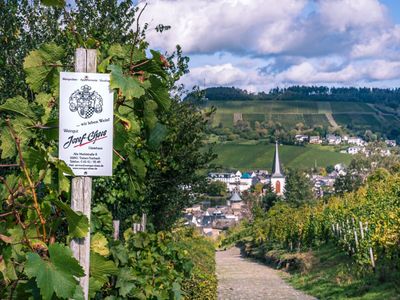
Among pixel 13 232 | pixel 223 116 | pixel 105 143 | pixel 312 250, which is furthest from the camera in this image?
pixel 223 116

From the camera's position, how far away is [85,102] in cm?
357

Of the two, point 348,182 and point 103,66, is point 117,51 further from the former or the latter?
point 348,182

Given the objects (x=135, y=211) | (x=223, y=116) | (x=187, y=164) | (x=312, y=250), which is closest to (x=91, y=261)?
(x=135, y=211)

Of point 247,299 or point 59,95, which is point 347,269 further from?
point 59,95

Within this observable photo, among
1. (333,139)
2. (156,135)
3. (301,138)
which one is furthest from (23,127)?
(333,139)

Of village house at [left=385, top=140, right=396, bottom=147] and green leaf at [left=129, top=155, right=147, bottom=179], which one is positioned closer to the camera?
green leaf at [left=129, top=155, right=147, bottom=179]

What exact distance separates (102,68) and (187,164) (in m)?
10.8

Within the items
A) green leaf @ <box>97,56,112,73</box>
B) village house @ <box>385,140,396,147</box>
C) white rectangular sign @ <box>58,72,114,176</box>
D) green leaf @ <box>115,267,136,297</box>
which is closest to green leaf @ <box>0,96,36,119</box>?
white rectangular sign @ <box>58,72,114,176</box>

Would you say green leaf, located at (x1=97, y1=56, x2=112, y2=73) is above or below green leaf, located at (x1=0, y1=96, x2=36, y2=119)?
above

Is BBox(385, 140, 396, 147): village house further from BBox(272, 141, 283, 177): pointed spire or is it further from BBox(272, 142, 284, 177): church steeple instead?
BBox(272, 141, 283, 177): pointed spire

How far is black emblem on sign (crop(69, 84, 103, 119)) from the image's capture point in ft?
11.6

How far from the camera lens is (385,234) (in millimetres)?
16406

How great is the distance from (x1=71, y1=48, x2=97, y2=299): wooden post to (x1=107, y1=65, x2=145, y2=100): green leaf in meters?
0.18

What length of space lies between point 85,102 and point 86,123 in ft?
0.37
